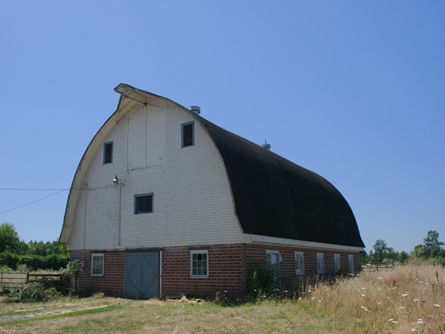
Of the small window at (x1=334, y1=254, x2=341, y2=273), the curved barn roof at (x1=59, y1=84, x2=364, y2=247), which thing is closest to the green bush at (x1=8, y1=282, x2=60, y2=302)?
the curved barn roof at (x1=59, y1=84, x2=364, y2=247)

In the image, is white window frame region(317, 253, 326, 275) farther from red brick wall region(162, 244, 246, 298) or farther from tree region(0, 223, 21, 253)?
tree region(0, 223, 21, 253)

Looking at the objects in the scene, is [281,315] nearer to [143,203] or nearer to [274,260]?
[274,260]

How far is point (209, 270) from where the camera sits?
1747 cm

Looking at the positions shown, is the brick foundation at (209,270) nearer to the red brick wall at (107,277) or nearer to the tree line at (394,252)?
the red brick wall at (107,277)

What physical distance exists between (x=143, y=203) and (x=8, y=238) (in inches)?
2445

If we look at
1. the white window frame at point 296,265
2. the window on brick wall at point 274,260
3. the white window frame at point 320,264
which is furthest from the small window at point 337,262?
the window on brick wall at point 274,260

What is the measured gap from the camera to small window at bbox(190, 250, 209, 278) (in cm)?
1773

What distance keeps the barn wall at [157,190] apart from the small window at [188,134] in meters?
0.19

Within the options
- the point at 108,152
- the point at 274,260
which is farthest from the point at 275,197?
the point at 108,152

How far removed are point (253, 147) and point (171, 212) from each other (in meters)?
5.48

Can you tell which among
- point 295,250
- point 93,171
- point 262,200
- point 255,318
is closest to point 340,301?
point 255,318

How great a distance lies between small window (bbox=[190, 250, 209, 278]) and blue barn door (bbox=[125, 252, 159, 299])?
1761 mm

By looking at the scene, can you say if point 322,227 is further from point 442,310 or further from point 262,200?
point 442,310

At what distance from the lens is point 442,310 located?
31.2 ft
